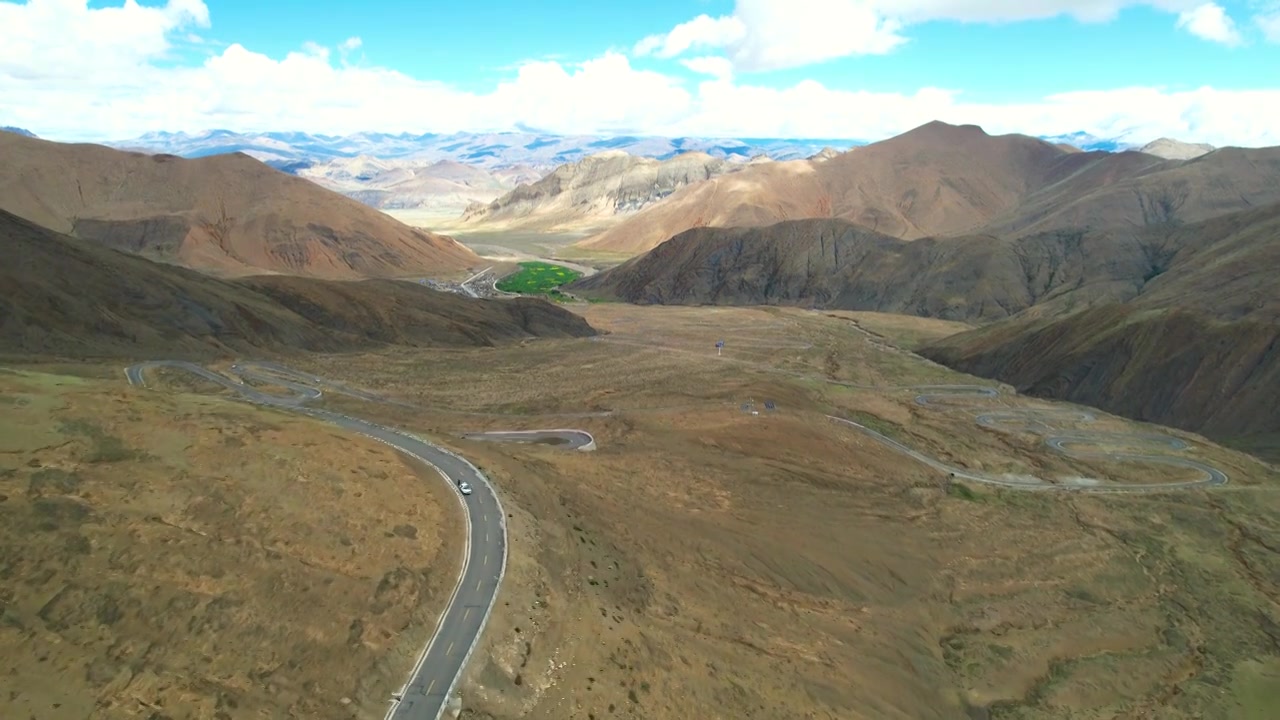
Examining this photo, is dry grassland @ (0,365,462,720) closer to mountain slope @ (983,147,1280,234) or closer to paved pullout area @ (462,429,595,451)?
paved pullout area @ (462,429,595,451)

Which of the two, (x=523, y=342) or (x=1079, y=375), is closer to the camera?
(x=1079, y=375)

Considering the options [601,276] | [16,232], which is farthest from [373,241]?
[16,232]

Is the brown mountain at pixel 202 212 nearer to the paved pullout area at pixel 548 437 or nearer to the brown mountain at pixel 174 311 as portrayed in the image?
the brown mountain at pixel 174 311

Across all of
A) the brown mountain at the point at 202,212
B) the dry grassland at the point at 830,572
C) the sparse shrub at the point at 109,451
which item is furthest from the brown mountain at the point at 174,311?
the brown mountain at the point at 202,212

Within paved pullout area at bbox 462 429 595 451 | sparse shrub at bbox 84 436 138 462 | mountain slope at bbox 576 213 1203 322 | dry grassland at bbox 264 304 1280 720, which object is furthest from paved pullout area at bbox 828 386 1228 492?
mountain slope at bbox 576 213 1203 322

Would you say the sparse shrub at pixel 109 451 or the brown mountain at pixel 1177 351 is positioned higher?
the sparse shrub at pixel 109 451

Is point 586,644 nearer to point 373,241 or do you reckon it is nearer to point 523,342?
point 523,342
